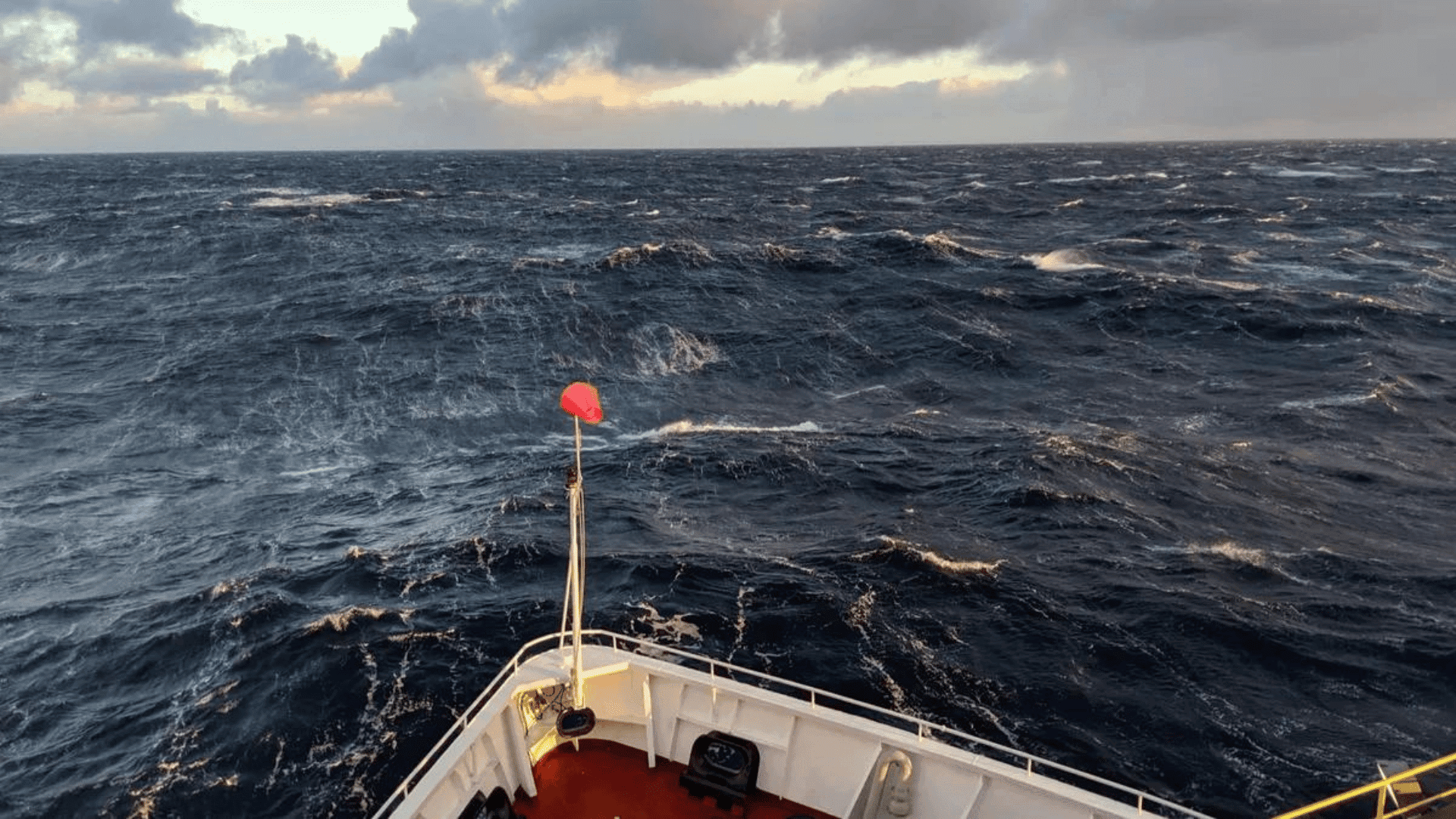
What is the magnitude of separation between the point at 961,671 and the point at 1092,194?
149463 mm

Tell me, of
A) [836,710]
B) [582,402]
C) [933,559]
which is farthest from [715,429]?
[582,402]

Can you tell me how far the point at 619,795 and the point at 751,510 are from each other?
2331 centimetres

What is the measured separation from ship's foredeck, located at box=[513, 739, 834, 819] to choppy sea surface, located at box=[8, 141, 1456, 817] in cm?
860

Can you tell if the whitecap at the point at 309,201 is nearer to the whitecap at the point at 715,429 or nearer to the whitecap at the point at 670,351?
the whitecap at the point at 670,351

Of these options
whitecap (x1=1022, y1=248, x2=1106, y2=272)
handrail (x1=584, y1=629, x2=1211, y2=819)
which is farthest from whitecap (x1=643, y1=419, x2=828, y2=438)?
whitecap (x1=1022, y1=248, x2=1106, y2=272)

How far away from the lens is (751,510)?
39500mm

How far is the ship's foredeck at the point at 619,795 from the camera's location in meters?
16.1

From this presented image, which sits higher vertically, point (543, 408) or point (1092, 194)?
point (1092, 194)

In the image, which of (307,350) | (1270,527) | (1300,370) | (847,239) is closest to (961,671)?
(1270,527)

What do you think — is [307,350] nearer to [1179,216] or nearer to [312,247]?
[312,247]

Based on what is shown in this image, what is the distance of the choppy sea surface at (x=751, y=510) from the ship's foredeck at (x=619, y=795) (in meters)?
8.60

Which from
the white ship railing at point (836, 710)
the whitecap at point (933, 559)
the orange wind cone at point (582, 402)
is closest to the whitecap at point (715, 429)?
the whitecap at point (933, 559)

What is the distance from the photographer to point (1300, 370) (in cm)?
5578

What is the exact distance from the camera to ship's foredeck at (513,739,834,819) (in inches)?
634
